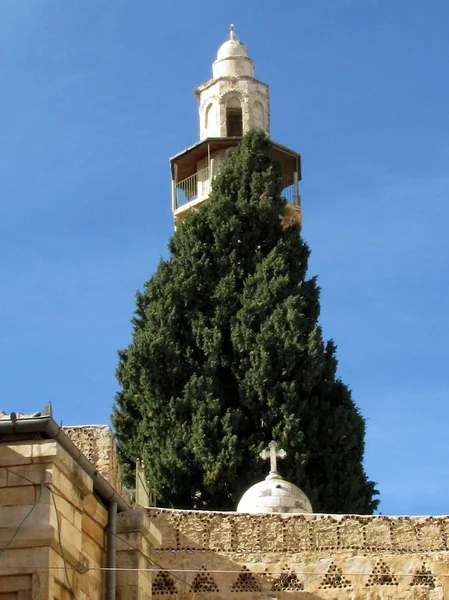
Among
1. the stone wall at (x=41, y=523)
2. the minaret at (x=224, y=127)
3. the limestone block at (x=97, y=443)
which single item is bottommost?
the stone wall at (x=41, y=523)

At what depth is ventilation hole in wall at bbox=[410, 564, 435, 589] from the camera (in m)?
15.5

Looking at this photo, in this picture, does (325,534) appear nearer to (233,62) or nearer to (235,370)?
(235,370)

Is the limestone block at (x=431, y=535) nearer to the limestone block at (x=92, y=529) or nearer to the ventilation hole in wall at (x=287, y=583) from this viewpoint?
→ the ventilation hole in wall at (x=287, y=583)

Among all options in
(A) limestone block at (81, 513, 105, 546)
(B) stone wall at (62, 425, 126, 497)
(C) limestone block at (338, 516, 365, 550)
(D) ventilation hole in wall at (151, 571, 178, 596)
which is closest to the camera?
(A) limestone block at (81, 513, 105, 546)

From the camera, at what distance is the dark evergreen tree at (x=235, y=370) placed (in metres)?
23.7

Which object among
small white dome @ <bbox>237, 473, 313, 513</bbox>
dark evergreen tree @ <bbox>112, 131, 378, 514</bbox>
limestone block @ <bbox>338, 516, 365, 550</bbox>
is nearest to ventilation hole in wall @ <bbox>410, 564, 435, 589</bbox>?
limestone block @ <bbox>338, 516, 365, 550</bbox>

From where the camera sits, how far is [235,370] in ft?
84.2

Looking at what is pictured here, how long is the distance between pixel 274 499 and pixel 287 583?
70.6 inches

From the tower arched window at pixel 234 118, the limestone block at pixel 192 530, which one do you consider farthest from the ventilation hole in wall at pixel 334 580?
the tower arched window at pixel 234 118

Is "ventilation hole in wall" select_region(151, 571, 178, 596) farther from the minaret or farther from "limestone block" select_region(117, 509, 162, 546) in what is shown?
the minaret

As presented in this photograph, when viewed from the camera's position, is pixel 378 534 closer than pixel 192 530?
No

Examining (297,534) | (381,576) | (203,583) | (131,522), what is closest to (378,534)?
(381,576)

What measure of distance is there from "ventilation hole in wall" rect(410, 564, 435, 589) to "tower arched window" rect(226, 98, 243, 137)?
59.9 feet

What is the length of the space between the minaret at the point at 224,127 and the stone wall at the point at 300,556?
14557 mm
